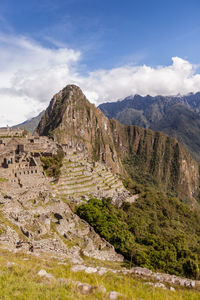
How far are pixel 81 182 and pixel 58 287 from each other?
36.2 m

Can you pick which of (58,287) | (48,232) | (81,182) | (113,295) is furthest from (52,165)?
(113,295)

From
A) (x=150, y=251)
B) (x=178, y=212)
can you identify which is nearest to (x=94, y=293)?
(x=150, y=251)

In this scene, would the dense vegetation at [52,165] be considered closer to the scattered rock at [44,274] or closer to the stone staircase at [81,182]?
the stone staircase at [81,182]

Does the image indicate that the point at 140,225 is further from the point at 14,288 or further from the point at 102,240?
the point at 14,288

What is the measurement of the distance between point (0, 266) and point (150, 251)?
24092 mm

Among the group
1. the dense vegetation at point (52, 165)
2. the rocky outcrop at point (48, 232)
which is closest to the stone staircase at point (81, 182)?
the dense vegetation at point (52, 165)

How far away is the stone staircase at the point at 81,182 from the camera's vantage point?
38.8m

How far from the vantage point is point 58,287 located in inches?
271

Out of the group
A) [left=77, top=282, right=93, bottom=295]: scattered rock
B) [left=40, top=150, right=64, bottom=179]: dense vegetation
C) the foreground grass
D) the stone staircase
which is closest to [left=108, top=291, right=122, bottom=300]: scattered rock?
the foreground grass

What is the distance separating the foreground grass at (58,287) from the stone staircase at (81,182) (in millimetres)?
27166

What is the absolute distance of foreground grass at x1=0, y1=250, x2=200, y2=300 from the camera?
6.45m

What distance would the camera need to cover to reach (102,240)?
84.9ft

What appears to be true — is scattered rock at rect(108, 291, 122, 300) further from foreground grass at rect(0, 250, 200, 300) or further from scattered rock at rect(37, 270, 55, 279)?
scattered rock at rect(37, 270, 55, 279)

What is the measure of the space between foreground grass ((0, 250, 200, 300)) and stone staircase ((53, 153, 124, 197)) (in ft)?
89.1
